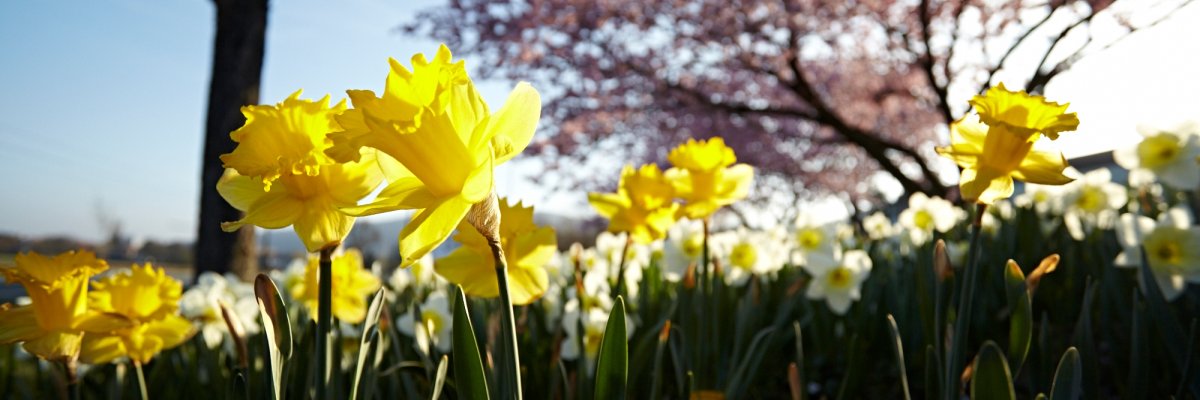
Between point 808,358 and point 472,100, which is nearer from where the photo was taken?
point 472,100

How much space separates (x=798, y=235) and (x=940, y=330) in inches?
58.6

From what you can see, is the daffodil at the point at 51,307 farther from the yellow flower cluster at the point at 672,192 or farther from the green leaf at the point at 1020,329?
the green leaf at the point at 1020,329

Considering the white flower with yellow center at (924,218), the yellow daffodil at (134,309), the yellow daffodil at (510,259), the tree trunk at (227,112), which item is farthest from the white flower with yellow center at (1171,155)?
the tree trunk at (227,112)

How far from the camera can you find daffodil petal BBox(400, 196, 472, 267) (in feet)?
1.69

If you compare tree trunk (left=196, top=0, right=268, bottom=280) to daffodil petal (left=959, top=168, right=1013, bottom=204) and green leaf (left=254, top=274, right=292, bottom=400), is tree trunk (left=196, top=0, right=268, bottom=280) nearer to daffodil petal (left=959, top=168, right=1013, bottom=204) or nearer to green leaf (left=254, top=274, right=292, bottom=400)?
green leaf (left=254, top=274, right=292, bottom=400)

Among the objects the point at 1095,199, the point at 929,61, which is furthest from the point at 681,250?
the point at 929,61

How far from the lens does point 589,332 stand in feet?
5.03

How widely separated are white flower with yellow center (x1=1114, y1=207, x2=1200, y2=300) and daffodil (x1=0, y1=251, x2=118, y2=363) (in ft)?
6.14

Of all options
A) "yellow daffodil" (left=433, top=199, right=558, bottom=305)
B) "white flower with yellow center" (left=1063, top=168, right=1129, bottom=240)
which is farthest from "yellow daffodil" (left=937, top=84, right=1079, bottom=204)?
"white flower with yellow center" (left=1063, top=168, right=1129, bottom=240)

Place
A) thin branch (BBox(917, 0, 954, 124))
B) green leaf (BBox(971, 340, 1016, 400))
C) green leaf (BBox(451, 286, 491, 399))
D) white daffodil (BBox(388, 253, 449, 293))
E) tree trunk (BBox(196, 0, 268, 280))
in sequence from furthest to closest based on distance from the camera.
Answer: thin branch (BBox(917, 0, 954, 124)) → tree trunk (BBox(196, 0, 268, 280)) → white daffodil (BBox(388, 253, 449, 293)) → green leaf (BBox(971, 340, 1016, 400)) → green leaf (BBox(451, 286, 491, 399))

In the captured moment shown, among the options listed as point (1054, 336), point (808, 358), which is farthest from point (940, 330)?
point (1054, 336)

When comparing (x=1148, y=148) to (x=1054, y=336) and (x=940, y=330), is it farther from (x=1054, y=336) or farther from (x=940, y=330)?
(x=940, y=330)

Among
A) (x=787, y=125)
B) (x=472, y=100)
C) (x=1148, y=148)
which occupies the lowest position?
(x=472, y=100)

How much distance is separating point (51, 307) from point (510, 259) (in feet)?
1.73
